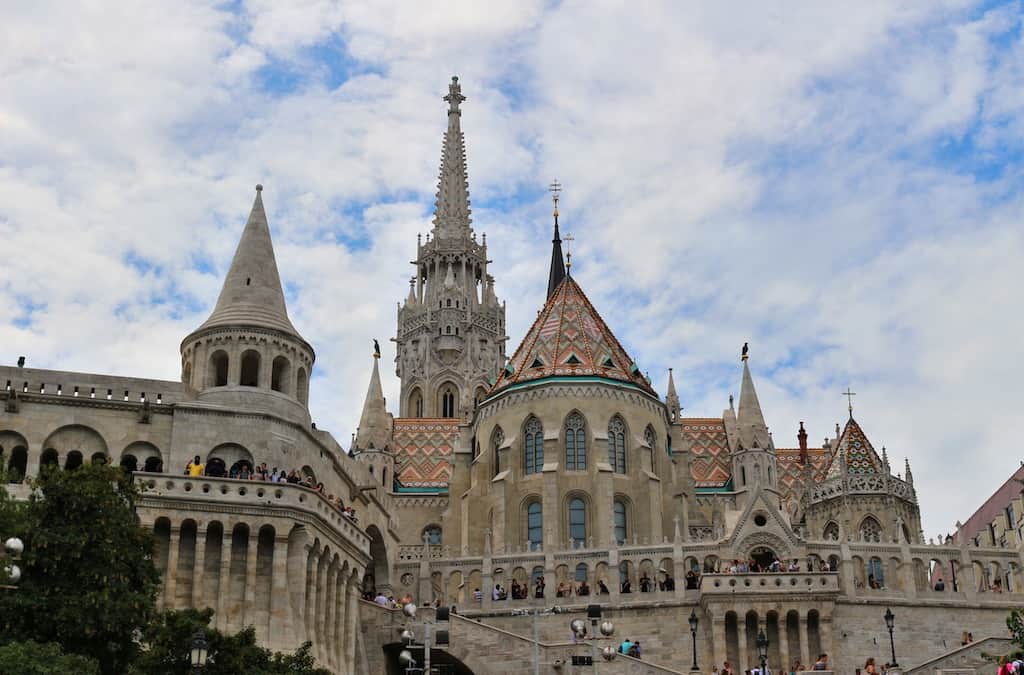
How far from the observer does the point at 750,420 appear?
61.9 meters

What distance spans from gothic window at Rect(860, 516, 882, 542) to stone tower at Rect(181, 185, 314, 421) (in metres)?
26.4

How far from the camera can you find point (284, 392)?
1681 inches

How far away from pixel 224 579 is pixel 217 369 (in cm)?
806

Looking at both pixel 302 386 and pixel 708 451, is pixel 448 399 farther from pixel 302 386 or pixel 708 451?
pixel 302 386

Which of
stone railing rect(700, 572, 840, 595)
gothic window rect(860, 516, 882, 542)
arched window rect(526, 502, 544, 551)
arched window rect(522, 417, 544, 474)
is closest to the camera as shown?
stone railing rect(700, 572, 840, 595)

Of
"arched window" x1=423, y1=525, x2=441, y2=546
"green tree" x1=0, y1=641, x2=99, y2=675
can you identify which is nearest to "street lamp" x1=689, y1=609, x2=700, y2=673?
"green tree" x1=0, y1=641, x2=99, y2=675

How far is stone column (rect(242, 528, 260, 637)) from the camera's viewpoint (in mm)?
36812

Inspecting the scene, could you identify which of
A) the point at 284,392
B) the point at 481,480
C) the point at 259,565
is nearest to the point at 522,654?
the point at 259,565

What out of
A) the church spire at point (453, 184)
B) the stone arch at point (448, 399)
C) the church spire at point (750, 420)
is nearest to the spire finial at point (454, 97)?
the church spire at point (453, 184)

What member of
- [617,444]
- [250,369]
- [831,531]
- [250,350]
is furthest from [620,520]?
[250,350]

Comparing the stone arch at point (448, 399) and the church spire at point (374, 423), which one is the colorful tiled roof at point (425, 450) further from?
the stone arch at point (448, 399)

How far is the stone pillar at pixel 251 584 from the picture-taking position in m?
36.8

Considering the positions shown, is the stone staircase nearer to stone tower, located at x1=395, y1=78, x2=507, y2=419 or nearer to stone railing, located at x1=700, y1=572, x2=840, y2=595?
A: stone railing, located at x1=700, y1=572, x2=840, y2=595

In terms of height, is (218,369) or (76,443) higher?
(218,369)
